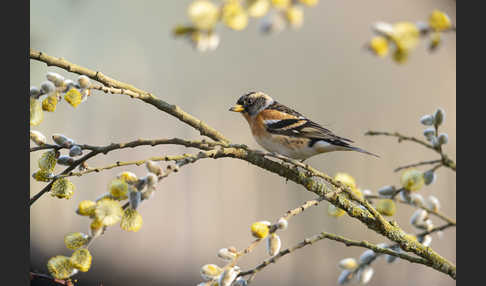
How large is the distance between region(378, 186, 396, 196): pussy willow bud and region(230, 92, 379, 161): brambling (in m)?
0.19

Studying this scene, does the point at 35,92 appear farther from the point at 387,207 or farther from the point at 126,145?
the point at 387,207

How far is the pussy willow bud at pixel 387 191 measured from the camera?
0.53m

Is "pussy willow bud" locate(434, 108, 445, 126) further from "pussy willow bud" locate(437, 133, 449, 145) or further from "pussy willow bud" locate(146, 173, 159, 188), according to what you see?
"pussy willow bud" locate(146, 173, 159, 188)

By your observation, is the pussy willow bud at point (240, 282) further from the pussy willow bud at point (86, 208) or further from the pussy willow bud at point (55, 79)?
the pussy willow bud at point (55, 79)

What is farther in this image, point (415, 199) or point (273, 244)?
point (415, 199)

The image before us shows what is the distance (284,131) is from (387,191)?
35 centimetres

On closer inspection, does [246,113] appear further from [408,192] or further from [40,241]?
[40,241]

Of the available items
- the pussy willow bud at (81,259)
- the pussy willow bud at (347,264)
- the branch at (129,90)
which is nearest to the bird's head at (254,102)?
the branch at (129,90)

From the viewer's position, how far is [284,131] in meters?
0.86

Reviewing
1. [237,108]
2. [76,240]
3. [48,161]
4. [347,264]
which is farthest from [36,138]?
[237,108]

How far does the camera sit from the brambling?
0.79 metres

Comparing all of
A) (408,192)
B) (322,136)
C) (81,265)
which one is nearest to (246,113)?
(322,136)

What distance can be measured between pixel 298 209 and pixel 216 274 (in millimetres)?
94

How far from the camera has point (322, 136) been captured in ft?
2.61
